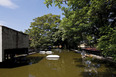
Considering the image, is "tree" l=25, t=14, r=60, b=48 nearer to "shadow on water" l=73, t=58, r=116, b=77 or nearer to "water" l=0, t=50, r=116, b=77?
"water" l=0, t=50, r=116, b=77

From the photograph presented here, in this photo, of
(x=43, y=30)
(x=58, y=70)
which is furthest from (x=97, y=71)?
(x=43, y=30)

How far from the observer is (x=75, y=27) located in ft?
47.0

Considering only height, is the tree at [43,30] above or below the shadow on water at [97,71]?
above

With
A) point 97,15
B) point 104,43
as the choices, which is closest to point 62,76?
point 104,43

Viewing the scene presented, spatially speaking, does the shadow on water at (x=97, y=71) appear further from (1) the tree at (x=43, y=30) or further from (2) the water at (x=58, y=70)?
(1) the tree at (x=43, y=30)

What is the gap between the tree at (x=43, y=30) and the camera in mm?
39750

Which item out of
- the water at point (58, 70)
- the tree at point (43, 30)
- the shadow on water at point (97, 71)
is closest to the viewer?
the shadow on water at point (97, 71)

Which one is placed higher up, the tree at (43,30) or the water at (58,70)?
the tree at (43,30)

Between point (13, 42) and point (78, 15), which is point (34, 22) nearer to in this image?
point (13, 42)

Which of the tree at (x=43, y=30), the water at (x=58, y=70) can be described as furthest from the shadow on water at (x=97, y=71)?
the tree at (x=43, y=30)

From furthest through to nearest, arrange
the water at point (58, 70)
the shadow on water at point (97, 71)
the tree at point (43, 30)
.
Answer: the tree at point (43, 30), the water at point (58, 70), the shadow on water at point (97, 71)

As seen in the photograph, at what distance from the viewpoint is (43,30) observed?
45.5 metres

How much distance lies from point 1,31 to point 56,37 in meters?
36.2

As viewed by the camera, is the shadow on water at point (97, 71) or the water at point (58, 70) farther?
the water at point (58, 70)
